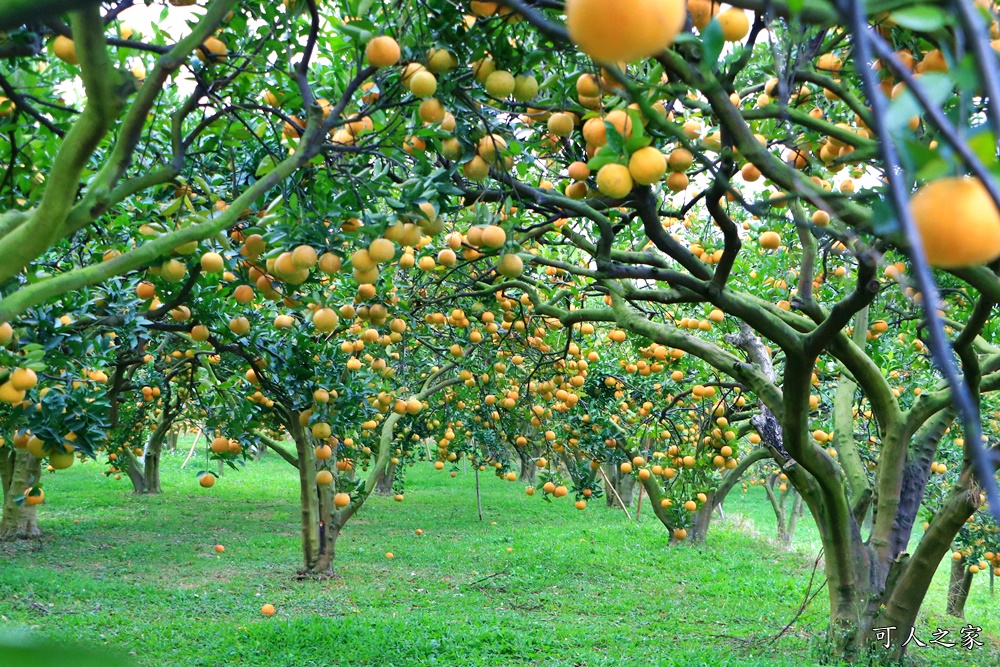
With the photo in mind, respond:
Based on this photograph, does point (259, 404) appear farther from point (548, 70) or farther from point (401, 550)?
point (401, 550)

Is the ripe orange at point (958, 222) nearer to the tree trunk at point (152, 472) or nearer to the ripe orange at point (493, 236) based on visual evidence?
the ripe orange at point (493, 236)

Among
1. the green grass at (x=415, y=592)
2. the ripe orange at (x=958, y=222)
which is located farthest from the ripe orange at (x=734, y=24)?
the green grass at (x=415, y=592)

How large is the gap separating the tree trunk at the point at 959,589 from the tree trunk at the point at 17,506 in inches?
506

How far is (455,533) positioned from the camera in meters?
14.3

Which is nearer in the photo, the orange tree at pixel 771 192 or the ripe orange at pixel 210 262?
the orange tree at pixel 771 192

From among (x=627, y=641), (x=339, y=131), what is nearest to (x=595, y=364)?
(x=627, y=641)

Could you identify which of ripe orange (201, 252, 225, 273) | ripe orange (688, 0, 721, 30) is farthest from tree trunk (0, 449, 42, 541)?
ripe orange (688, 0, 721, 30)

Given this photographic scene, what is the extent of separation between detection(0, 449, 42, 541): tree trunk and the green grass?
1.69 ft

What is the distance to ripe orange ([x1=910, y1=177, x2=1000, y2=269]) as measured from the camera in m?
0.77

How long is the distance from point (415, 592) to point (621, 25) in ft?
30.1

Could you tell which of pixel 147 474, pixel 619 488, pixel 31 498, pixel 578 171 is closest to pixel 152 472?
pixel 147 474

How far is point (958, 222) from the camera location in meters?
0.77

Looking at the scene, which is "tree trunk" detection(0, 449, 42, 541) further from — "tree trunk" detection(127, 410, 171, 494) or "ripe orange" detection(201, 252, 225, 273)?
"ripe orange" detection(201, 252, 225, 273)

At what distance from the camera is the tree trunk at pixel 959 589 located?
1126 cm
